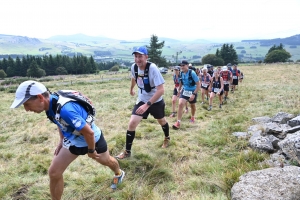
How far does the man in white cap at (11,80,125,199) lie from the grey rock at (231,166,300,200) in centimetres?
231

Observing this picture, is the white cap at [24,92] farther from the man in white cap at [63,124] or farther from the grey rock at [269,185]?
the grey rock at [269,185]

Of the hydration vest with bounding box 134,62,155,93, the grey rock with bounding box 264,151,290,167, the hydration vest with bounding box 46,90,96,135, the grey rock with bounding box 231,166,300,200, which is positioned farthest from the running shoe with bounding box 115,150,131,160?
the grey rock with bounding box 264,151,290,167

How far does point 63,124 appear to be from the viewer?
2.95 metres

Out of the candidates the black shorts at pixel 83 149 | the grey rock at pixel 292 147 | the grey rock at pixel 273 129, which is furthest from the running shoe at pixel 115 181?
the grey rock at pixel 273 129

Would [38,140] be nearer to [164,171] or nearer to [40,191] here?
[40,191]

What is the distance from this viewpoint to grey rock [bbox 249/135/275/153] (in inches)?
193

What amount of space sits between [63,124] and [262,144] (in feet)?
14.6

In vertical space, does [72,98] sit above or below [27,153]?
above

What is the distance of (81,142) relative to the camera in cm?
320

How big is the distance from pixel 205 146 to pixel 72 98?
416 centimetres

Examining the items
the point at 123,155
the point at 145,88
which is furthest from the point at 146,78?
the point at 123,155

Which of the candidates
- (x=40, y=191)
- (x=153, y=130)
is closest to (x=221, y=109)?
(x=153, y=130)

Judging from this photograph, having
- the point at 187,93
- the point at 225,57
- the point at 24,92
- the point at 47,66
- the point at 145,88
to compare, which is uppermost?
the point at 225,57

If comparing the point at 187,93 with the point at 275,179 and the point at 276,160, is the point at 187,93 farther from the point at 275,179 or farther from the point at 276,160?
the point at 275,179
